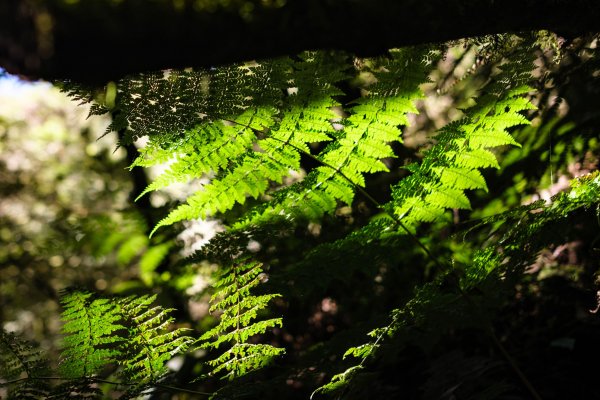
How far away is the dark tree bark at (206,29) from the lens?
70 cm

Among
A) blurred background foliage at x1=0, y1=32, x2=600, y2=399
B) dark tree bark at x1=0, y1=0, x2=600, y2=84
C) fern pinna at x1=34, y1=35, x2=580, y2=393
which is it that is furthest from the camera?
blurred background foliage at x1=0, y1=32, x2=600, y2=399

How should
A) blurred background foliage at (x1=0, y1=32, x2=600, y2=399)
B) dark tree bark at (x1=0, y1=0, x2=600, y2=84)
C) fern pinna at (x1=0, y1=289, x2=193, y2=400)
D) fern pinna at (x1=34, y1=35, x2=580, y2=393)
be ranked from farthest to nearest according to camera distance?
blurred background foliage at (x1=0, y1=32, x2=600, y2=399) → fern pinna at (x1=0, y1=289, x2=193, y2=400) → fern pinna at (x1=34, y1=35, x2=580, y2=393) → dark tree bark at (x1=0, y1=0, x2=600, y2=84)

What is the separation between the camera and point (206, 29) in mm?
789

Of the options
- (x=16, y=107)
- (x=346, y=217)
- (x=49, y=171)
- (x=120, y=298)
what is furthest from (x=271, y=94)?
(x=16, y=107)

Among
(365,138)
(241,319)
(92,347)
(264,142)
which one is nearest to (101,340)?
(92,347)

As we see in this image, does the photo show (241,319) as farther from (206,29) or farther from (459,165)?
(206,29)

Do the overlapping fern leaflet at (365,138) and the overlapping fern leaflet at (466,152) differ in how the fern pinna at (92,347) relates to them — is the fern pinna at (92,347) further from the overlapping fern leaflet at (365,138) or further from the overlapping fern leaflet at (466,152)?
the overlapping fern leaflet at (466,152)

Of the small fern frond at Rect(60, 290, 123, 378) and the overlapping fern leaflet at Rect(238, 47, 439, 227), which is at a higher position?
the overlapping fern leaflet at Rect(238, 47, 439, 227)

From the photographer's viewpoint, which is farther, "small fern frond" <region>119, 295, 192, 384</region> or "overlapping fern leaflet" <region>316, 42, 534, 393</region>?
"small fern frond" <region>119, 295, 192, 384</region>

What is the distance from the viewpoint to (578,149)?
243cm

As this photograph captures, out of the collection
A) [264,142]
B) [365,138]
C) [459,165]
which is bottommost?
[459,165]

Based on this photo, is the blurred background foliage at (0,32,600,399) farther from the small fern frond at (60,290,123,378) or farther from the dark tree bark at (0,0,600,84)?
the dark tree bark at (0,0,600,84)

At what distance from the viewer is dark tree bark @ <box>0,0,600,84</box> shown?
2.29 feet

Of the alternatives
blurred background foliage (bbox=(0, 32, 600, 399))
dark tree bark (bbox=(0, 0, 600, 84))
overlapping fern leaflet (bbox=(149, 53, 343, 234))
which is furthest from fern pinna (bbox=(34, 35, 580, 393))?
dark tree bark (bbox=(0, 0, 600, 84))
